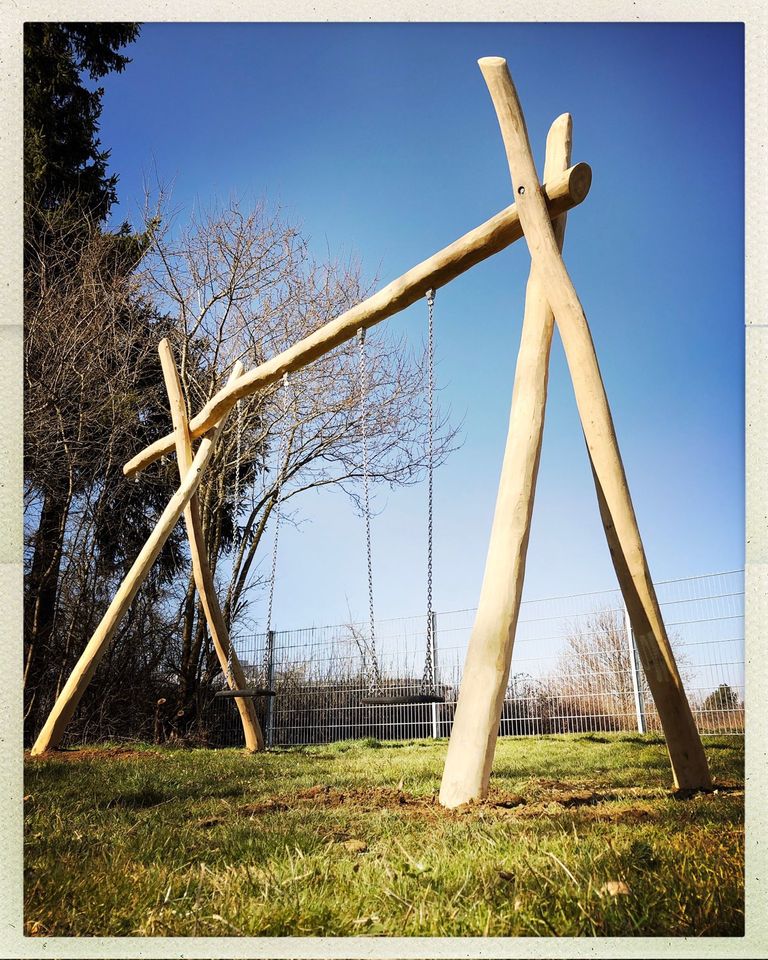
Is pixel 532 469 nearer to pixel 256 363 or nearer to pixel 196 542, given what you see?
pixel 196 542

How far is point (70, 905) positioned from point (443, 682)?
4.46m

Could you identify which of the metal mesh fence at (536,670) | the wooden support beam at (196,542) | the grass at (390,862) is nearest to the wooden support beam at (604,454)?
the grass at (390,862)

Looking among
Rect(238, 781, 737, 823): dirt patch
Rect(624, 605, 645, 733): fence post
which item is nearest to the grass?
Rect(238, 781, 737, 823): dirt patch

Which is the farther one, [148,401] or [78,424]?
[148,401]

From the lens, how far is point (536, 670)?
5555mm

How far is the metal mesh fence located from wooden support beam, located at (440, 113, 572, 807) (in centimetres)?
166

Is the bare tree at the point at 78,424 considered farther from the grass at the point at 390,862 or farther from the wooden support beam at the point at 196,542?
the grass at the point at 390,862

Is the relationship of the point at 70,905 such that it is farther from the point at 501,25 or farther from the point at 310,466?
the point at 310,466

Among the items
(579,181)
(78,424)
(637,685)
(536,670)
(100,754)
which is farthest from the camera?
(78,424)

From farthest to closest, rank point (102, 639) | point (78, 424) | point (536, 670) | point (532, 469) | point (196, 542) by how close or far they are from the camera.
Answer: point (78, 424) < point (536, 670) < point (196, 542) < point (102, 639) < point (532, 469)

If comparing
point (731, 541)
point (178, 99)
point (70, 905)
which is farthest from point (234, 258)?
point (70, 905)

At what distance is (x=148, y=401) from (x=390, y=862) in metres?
5.35

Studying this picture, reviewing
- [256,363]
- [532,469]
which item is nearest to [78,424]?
[256,363]

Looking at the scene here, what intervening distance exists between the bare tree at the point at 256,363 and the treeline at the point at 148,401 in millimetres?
16
